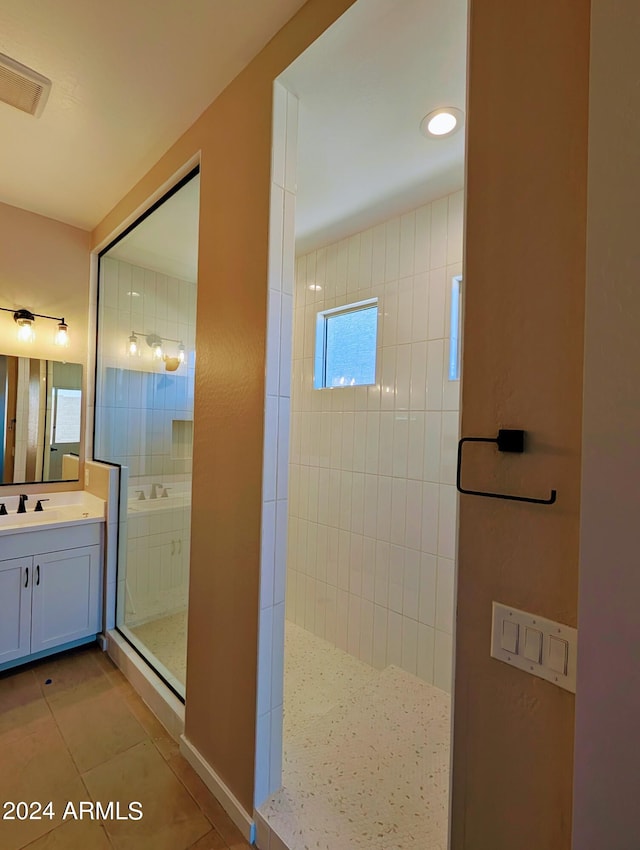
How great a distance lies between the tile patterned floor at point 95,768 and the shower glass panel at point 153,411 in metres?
0.26

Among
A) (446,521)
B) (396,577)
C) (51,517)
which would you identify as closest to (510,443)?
(446,521)

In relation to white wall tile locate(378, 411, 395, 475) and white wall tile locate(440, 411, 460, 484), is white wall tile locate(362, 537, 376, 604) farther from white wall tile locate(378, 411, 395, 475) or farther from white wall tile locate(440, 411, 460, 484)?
white wall tile locate(440, 411, 460, 484)

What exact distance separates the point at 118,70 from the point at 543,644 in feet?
7.54

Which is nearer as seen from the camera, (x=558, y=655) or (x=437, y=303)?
(x=558, y=655)

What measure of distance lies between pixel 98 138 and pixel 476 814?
112 inches

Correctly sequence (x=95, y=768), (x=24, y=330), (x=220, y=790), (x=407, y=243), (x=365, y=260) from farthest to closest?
1. (x=24, y=330)
2. (x=365, y=260)
3. (x=407, y=243)
4. (x=95, y=768)
5. (x=220, y=790)

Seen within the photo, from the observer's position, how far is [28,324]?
264 centimetres

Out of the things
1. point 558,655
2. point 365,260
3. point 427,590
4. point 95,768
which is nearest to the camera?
point 558,655

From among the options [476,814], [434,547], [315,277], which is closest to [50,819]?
[476,814]

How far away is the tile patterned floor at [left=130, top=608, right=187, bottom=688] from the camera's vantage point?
1942 mm

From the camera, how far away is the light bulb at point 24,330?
2.62m

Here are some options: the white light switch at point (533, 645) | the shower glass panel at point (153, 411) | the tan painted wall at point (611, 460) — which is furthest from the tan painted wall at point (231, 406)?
the tan painted wall at point (611, 460)

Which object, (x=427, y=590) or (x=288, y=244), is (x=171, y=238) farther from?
(x=427, y=590)

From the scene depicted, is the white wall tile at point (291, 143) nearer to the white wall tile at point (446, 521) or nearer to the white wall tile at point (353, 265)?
the white wall tile at point (353, 265)
